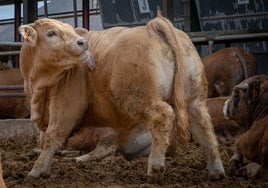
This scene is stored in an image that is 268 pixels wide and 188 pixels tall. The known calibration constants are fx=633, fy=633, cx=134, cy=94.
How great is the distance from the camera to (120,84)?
5762 mm

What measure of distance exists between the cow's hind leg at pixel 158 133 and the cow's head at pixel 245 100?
1.78 metres

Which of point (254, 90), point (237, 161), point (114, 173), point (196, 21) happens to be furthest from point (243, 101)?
point (196, 21)

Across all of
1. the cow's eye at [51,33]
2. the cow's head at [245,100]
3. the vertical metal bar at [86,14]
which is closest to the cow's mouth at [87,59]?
the cow's eye at [51,33]

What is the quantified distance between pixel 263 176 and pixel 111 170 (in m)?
1.61

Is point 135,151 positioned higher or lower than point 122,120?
lower

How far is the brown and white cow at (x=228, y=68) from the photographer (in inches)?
477

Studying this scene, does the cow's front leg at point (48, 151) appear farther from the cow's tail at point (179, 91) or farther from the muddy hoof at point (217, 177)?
the muddy hoof at point (217, 177)

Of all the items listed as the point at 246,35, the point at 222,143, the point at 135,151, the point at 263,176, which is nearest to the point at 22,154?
the point at 135,151

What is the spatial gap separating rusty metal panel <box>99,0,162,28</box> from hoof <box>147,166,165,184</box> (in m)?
11.7

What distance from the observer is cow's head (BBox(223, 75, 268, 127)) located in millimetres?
7023

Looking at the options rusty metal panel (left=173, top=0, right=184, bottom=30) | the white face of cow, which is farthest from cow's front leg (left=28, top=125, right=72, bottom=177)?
rusty metal panel (left=173, top=0, right=184, bottom=30)

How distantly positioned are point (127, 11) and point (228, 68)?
6164 mm

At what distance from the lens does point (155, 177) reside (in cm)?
542

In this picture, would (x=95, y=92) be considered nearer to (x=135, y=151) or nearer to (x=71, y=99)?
(x=71, y=99)
